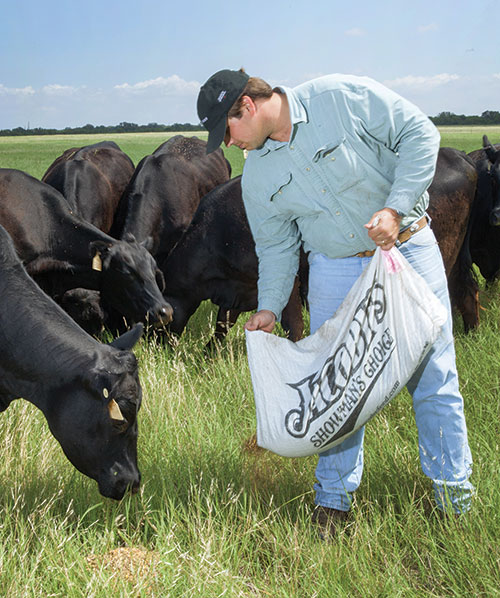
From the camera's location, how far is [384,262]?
8.88 ft

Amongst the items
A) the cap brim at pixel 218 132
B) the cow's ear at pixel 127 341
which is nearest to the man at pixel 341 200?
the cap brim at pixel 218 132

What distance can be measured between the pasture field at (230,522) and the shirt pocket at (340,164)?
1391 mm

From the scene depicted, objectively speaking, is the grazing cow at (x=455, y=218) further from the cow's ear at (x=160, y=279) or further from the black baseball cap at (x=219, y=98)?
the black baseball cap at (x=219, y=98)

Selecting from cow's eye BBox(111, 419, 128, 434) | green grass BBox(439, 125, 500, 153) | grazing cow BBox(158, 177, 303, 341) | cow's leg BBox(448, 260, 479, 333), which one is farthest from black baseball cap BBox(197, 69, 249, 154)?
green grass BBox(439, 125, 500, 153)

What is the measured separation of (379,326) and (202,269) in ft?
→ 12.7

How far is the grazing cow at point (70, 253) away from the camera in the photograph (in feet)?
20.6

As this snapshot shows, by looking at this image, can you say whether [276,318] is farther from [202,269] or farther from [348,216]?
[202,269]

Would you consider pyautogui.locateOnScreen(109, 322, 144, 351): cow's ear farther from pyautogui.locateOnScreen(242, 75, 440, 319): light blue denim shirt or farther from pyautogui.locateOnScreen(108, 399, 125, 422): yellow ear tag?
pyautogui.locateOnScreen(242, 75, 440, 319): light blue denim shirt

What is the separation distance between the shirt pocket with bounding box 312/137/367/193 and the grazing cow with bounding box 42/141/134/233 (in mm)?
4865

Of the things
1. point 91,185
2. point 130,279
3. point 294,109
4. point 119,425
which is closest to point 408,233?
point 294,109

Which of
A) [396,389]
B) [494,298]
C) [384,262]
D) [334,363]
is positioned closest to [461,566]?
[396,389]

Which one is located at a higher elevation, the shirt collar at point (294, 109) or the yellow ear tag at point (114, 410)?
the shirt collar at point (294, 109)

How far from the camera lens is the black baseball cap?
8.51 ft

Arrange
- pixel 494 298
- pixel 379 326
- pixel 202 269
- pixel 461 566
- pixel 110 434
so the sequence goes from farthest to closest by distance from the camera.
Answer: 1. pixel 494 298
2. pixel 202 269
3. pixel 110 434
4. pixel 379 326
5. pixel 461 566
